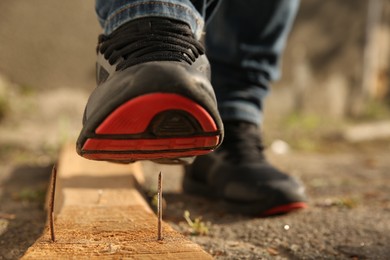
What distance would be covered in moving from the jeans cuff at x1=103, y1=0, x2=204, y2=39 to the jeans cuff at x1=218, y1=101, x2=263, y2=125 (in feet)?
1.94

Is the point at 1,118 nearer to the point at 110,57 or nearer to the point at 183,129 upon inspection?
the point at 110,57

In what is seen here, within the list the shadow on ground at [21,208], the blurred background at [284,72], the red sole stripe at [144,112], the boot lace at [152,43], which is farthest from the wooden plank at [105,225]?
Answer: the blurred background at [284,72]

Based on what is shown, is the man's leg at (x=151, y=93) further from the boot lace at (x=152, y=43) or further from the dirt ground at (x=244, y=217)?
the dirt ground at (x=244, y=217)

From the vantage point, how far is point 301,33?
410cm

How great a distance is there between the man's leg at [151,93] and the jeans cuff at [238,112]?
0.58 metres

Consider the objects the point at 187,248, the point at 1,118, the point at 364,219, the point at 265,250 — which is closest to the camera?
the point at 187,248

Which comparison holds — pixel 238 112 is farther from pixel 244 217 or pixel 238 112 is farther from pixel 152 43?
pixel 152 43

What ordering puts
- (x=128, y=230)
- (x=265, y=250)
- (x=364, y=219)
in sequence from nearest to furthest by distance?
(x=128, y=230)
(x=265, y=250)
(x=364, y=219)

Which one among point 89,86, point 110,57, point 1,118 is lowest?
point 110,57

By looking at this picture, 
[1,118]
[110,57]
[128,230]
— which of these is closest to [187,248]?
[128,230]

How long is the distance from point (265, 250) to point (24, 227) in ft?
2.35

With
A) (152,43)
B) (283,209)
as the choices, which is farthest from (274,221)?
(152,43)

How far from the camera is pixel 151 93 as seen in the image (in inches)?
46.6

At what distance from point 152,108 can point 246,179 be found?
747 millimetres
